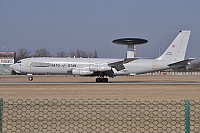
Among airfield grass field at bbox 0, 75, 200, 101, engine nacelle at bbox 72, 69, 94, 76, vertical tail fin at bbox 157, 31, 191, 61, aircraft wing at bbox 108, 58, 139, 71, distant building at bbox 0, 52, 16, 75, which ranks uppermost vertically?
distant building at bbox 0, 52, 16, 75

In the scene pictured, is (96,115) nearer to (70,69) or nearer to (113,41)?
(70,69)

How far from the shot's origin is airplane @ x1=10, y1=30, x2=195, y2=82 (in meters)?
47.8

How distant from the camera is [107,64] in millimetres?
48750

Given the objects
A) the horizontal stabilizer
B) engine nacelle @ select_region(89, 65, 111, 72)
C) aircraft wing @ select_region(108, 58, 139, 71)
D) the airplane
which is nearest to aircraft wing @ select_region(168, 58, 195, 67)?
the airplane

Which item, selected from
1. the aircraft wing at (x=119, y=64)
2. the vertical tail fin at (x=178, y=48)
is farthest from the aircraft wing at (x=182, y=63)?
the aircraft wing at (x=119, y=64)

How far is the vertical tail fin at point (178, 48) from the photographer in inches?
2016

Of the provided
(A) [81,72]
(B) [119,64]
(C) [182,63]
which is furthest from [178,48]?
(A) [81,72]

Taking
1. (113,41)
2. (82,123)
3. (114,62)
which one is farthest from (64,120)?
(113,41)

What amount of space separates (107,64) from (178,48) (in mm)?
10309

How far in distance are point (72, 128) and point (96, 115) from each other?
2.47 metres

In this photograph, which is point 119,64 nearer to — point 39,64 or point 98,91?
point 39,64

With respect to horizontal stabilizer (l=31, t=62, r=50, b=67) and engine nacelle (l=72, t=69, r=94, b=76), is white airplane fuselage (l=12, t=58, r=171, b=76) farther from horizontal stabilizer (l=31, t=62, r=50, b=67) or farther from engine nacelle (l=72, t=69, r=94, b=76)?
engine nacelle (l=72, t=69, r=94, b=76)

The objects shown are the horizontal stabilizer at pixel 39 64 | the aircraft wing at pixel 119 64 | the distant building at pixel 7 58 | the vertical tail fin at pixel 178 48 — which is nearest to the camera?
the aircraft wing at pixel 119 64

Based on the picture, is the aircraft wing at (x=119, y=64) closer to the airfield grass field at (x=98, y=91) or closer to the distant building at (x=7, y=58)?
the airfield grass field at (x=98, y=91)
